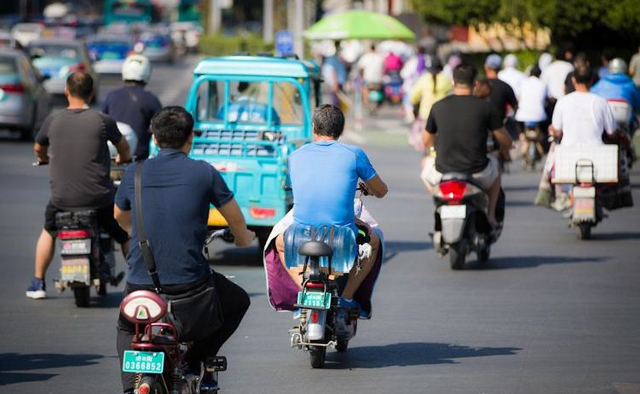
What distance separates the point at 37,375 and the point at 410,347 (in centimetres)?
254

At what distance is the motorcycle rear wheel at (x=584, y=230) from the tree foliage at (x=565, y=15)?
23286mm

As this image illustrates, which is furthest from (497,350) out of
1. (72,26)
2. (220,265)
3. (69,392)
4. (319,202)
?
(72,26)

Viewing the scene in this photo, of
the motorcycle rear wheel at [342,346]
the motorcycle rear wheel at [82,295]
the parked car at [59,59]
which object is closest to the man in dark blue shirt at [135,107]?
the motorcycle rear wheel at [82,295]

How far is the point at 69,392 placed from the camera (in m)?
8.41

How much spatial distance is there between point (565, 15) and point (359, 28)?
9.32 meters

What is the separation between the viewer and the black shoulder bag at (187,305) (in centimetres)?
698

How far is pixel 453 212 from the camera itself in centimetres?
1330

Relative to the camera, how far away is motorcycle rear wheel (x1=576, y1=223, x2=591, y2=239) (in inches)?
624

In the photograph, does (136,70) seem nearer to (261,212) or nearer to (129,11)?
(261,212)

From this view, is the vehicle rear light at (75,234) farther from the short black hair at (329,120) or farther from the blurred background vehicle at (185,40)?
the blurred background vehicle at (185,40)

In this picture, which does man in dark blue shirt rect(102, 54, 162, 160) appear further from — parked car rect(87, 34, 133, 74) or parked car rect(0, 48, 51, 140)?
parked car rect(87, 34, 133, 74)

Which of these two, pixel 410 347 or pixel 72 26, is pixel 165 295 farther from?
pixel 72 26

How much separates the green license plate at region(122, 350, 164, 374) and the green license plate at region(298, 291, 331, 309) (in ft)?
7.18

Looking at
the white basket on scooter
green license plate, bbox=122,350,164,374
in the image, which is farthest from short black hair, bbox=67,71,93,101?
the white basket on scooter
